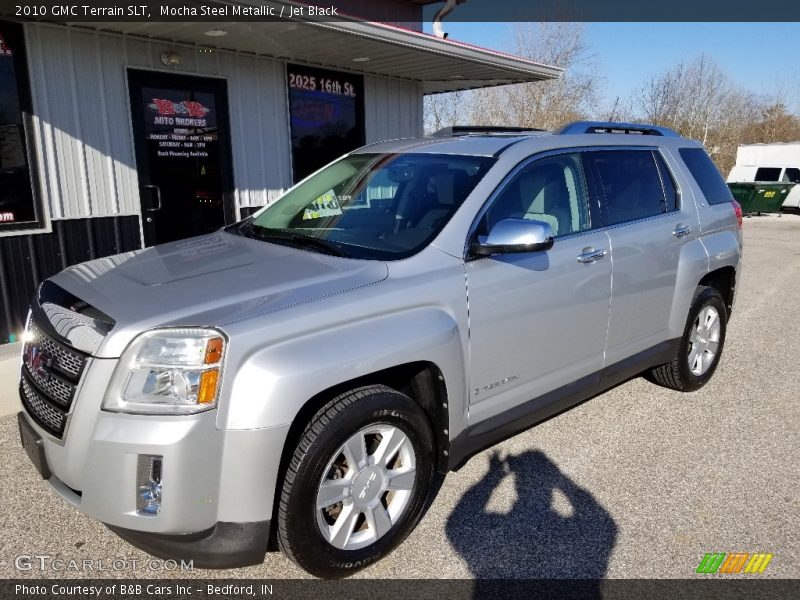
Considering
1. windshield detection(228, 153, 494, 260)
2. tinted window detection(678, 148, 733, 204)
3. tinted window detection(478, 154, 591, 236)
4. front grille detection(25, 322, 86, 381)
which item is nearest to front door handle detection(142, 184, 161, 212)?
windshield detection(228, 153, 494, 260)

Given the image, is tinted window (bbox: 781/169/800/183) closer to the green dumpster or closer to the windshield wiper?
the green dumpster

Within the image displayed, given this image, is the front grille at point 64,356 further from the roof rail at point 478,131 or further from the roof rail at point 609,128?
the roof rail at point 609,128

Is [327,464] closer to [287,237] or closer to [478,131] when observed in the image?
[287,237]

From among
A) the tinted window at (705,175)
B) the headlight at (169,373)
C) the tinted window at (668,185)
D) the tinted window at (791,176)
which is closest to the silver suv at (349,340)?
the headlight at (169,373)

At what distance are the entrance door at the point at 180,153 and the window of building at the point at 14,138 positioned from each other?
1.03 metres

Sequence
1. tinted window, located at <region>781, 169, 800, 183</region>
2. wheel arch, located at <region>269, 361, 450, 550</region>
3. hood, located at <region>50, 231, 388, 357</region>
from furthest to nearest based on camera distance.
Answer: tinted window, located at <region>781, 169, 800, 183</region>, wheel arch, located at <region>269, 361, 450, 550</region>, hood, located at <region>50, 231, 388, 357</region>

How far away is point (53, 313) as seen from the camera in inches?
100

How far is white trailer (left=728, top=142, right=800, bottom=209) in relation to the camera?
2193 centimetres

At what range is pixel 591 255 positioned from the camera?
135 inches

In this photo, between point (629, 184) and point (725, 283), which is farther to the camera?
point (725, 283)

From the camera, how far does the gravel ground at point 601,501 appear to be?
2.75m

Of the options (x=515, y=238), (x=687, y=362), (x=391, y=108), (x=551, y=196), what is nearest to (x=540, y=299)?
(x=515, y=238)

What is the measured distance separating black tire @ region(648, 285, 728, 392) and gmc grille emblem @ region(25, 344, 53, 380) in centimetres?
387

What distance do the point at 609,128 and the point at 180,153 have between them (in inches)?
183
